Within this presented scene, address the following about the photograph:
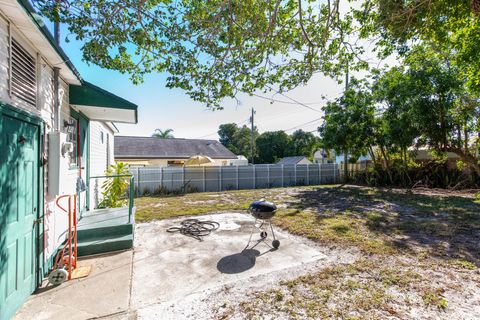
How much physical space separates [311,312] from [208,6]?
4699mm

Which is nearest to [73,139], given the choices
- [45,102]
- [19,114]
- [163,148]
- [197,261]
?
[45,102]

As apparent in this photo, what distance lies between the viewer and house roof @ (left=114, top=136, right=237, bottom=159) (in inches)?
808

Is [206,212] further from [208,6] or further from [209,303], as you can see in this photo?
[208,6]

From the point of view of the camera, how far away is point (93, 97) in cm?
448

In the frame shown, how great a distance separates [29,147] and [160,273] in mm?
2381

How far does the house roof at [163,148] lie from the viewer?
808 inches

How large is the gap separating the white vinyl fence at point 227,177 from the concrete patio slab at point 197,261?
734 cm

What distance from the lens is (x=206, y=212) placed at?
25.5ft

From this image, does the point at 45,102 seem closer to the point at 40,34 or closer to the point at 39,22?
the point at 40,34

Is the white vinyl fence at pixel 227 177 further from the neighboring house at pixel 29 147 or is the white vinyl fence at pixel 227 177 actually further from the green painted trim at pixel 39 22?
the green painted trim at pixel 39 22

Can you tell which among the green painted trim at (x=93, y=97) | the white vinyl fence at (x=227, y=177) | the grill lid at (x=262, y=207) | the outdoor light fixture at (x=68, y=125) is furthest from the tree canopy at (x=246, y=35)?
the white vinyl fence at (x=227, y=177)

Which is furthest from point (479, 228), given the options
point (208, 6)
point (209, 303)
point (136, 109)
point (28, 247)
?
point (28, 247)

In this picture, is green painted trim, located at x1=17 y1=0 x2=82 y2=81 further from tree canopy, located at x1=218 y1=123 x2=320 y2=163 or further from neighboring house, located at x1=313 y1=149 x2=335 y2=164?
tree canopy, located at x1=218 y1=123 x2=320 y2=163

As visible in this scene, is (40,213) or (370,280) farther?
(370,280)
